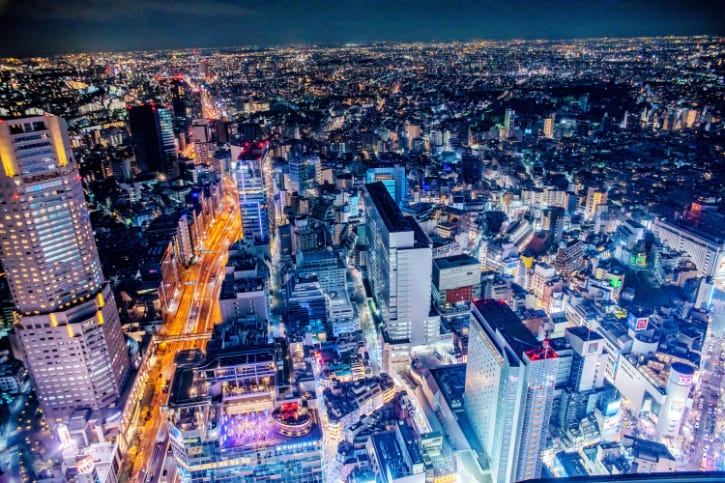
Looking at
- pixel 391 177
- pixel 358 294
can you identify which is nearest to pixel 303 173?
pixel 391 177

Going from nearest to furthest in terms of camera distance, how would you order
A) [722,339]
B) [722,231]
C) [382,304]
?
[722,339], [382,304], [722,231]

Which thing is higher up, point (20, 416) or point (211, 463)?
point (211, 463)

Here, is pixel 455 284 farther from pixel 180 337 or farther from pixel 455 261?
pixel 180 337

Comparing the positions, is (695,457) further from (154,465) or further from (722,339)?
(154,465)

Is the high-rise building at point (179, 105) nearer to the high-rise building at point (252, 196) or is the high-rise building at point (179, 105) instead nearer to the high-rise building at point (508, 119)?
the high-rise building at point (252, 196)

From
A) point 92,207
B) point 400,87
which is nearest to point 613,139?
point 400,87

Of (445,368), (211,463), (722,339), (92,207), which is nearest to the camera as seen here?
(211,463)
